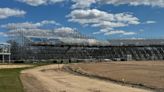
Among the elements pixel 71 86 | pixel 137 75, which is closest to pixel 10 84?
pixel 71 86

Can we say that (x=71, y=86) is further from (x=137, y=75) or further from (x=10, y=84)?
(x=137, y=75)

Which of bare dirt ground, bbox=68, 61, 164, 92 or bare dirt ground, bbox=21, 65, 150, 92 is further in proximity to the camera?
bare dirt ground, bbox=68, 61, 164, 92

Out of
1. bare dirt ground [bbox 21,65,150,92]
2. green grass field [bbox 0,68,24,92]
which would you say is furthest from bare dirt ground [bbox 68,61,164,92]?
green grass field [bbox 0,68,24,92]

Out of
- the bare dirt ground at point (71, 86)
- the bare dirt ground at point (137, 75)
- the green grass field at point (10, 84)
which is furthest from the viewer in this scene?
the bare dirt ground at point (137, 75)

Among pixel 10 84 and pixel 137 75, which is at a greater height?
pixel 10 84

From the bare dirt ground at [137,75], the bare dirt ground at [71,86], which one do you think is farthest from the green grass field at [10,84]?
the bare dirt ground at [137,75]

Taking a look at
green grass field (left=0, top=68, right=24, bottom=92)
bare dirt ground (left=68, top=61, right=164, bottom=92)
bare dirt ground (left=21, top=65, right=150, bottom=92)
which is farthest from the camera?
bare dirt ground (left=68, top=61, right=164, bottom=92)

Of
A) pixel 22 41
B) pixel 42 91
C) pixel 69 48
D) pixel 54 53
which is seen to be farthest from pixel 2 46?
pixel 42 91

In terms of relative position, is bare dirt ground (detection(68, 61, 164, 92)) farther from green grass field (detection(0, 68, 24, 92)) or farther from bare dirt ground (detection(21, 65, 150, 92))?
green grass field (detection(0, 68, 24, 92))

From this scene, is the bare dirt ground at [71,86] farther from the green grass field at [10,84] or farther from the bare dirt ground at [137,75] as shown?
the bare dirt ground at [137,75]

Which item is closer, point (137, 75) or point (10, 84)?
point (10, 84)

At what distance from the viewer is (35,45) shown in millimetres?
183250

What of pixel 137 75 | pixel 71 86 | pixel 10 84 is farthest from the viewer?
pixel 137 75

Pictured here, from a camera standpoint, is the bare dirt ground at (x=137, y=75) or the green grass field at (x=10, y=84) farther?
the bare dirt ground at (x=137, y=75)
